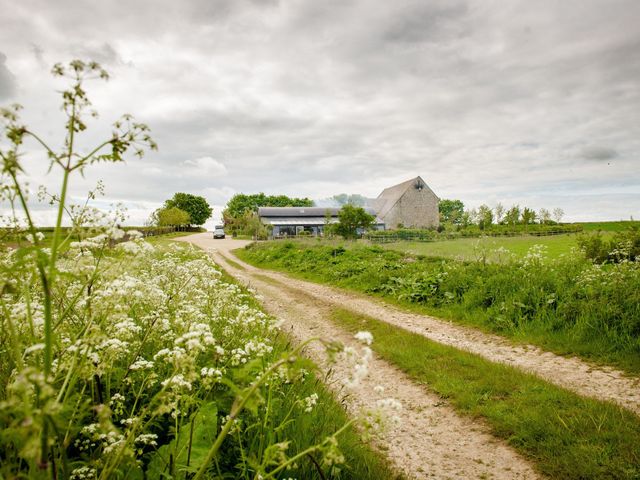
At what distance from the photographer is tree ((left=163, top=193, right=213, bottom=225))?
127 m

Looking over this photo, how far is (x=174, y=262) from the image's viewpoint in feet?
30.4

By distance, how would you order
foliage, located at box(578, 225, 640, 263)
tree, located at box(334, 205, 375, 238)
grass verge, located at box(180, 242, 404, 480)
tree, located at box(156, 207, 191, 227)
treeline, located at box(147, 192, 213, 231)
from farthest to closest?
treeline, located at box(147, 192, 213, 231)
tree, located at box(156, 207, 191, 227)
tree, located at box(334, 205, 375, 238)
foliage, located at box(578, 225, 640, 263)
grass verge, located at box(180, 242, 404, 480)

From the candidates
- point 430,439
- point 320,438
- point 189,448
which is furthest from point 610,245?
point 189,448

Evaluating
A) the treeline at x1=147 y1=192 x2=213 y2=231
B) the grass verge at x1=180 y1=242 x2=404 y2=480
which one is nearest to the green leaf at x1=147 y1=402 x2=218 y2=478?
the grass verge at x1=180 y1=242 x2=404 y2=480

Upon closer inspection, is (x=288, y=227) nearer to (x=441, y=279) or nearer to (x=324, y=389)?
(x=441, y=279)

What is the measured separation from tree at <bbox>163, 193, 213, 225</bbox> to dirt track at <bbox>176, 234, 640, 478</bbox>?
409ft

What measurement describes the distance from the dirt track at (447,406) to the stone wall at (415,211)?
65627 millimetres

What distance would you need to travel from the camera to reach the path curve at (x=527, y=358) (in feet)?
19.9

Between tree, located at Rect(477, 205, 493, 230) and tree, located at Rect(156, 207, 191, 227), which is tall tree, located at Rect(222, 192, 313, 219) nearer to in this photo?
tree, located at Rect(156, 207, 191, 227)

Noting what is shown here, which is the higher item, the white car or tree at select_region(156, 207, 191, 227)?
tree at select_region(156, 207, 191, 227)

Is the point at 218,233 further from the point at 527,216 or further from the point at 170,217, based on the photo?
the point at 527,216

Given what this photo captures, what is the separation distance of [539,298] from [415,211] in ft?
224

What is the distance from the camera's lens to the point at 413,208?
76.3 metres

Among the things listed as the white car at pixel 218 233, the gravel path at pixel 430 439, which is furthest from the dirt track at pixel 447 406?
the white car at pixel 218 233
